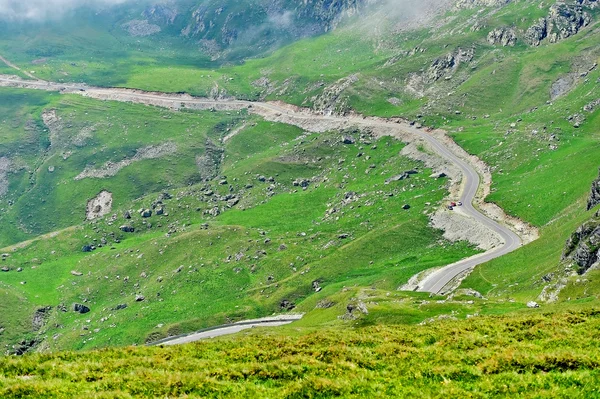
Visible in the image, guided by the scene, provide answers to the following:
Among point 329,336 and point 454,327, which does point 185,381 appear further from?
point 454,327

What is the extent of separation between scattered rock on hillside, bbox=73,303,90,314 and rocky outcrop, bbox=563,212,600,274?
514ft

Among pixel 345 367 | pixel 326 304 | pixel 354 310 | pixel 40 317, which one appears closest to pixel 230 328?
pixel 326 304

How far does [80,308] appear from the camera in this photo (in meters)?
193

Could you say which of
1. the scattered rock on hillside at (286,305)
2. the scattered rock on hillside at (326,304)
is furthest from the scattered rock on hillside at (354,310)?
the scattered rock on hillside at (286,305)

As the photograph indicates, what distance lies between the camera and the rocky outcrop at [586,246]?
93.8m

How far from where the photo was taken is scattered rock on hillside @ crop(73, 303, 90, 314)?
630 ft

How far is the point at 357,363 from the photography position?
1166 inches

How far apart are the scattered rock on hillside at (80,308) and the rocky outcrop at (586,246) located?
157 m

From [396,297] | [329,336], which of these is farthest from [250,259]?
[329,336]

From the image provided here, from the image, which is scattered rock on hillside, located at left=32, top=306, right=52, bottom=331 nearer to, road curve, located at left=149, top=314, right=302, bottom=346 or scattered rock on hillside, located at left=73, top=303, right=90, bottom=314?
scattered rock on hillside, located at left=73, top=303, right=90, bottom=314

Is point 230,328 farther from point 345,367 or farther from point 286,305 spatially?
point 345,367

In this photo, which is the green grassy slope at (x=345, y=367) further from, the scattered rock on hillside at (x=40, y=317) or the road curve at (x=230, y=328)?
the scattered rock on hillside at (x=40, y=317)

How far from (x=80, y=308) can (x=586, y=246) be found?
537 feet

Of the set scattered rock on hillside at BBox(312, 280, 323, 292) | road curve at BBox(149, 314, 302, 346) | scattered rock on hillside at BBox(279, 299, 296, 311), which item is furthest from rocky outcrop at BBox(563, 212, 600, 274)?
scattered rock on hillside at BBox(279, 299, 296, 311)
